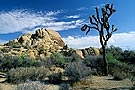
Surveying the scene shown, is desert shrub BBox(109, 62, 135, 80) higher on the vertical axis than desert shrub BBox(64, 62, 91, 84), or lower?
lower

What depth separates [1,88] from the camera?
55.9ft

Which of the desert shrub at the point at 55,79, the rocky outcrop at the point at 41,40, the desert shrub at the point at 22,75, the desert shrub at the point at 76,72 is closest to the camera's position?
the desert shrub at the point at 22,75

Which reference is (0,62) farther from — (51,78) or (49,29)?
(49,29)

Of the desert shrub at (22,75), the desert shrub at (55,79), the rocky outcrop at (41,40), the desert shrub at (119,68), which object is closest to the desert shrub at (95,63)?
the desert shrub at (119,68)

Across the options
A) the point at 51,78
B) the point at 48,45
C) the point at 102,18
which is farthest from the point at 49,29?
the point at 51,78

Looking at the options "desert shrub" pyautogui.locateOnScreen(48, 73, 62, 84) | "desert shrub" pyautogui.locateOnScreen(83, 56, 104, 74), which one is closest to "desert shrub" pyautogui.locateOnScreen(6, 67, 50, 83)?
"desert shrub" pyautogui.locateOnScreen(48, 73, 62, 84)

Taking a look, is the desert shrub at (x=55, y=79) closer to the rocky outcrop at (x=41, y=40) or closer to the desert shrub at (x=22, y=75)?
the desert shrub at (x=22, y=75)

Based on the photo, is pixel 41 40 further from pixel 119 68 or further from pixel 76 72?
pixel 76 72

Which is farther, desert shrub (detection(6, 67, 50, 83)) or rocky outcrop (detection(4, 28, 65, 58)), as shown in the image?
rocky outcrop (detection(4, 28, 65, 58))

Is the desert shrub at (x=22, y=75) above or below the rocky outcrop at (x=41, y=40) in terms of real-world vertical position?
below

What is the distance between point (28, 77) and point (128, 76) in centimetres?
855

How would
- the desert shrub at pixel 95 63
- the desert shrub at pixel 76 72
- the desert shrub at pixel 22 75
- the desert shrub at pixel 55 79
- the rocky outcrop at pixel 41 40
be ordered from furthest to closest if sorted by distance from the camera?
the rocky outcrop at pixel 41 40
the desert shrub at pixel 95 63
the desert shrub at pixel 55 79
the desert shrub at pixel 76 72
the desert shrub at pixel 22 75

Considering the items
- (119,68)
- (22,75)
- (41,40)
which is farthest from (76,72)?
(41,40)

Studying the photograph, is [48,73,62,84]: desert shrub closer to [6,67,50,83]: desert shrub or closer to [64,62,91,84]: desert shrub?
[64,62,91,84]: desert shrub
